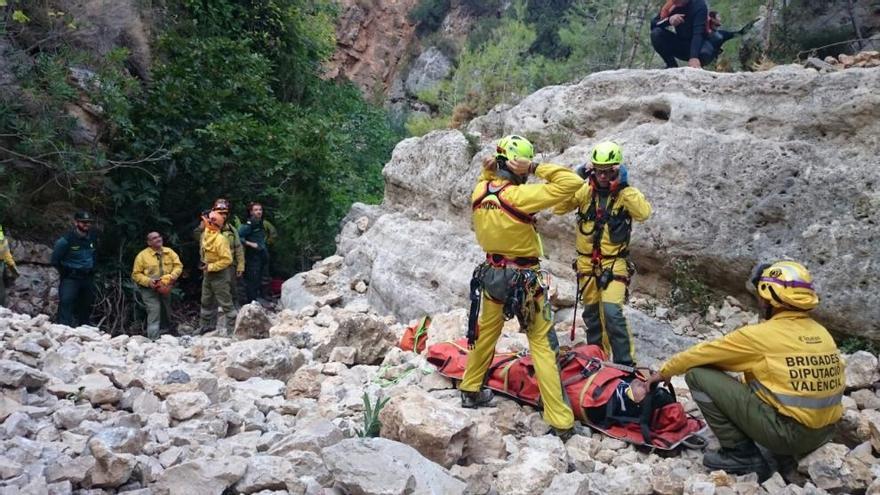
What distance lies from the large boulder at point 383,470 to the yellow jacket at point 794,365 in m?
2.00

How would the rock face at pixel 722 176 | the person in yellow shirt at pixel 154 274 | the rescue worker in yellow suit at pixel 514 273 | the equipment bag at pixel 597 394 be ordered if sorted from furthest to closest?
1. the person in yellow shirt at pixel 154 274
2. the rock face at pixel 722 176
3. the rescue worker in yellow suit at pixel 514 273
4. the equipment bag at pixel 597 394

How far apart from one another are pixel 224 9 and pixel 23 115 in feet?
18.9

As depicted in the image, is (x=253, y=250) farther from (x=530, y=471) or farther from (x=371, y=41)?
(x=371, y=41)

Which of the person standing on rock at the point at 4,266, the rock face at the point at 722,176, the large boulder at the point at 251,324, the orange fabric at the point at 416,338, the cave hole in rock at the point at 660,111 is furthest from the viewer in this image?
the person standing on rock at the point at 4,266

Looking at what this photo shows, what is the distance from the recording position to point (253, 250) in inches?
435

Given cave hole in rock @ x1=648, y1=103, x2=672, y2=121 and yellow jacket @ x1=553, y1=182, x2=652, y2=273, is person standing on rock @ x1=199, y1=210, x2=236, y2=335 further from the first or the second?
cave hole in rock @ x1=648, y1=103, x2=672, y2=121

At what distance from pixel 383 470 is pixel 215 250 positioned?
7.15 meters

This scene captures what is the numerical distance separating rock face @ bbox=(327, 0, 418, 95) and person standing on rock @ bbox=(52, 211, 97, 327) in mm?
23852

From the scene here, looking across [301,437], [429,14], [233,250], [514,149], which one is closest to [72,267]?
[233,250]

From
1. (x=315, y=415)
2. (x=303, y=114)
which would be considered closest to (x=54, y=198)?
(x=303, y=114)

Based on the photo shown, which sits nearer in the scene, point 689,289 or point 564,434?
point 564,434

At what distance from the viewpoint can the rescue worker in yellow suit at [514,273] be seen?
486cm

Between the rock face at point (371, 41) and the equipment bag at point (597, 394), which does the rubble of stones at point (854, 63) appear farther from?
the rock face at point (371, 41)

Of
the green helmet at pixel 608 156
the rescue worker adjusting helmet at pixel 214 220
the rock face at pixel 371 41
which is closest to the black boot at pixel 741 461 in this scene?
the green helmet at pixel 608 156
